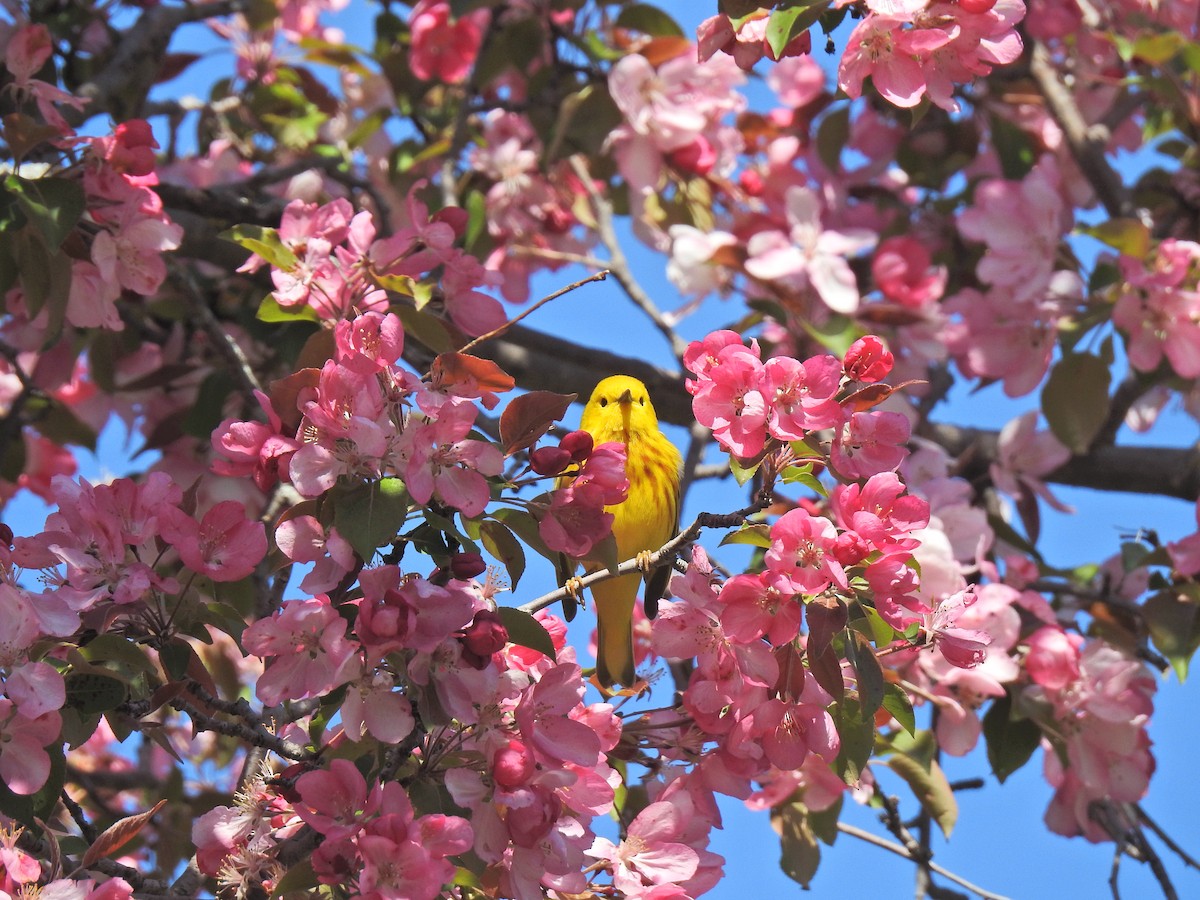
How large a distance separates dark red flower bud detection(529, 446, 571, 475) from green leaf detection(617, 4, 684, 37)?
95.8 inches

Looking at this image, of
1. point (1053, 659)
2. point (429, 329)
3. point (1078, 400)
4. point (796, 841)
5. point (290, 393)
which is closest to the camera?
Answer: point (290, 393)

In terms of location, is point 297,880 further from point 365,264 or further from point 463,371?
point 365,264

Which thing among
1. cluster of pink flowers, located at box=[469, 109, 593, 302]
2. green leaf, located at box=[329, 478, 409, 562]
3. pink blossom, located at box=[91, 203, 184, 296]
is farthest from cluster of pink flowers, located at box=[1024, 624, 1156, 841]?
pink blossom, located at box=[91, 203, 184, 296]

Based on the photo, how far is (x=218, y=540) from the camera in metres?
1.74

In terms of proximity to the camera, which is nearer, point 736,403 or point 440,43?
point 736,403

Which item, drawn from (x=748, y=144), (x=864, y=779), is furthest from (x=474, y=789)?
(x=748, y=144)

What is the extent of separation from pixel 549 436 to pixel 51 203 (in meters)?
0.91

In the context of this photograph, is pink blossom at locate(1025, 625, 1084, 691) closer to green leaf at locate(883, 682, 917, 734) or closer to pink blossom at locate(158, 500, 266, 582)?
green leaf at locate(883, 682, 917, 734)

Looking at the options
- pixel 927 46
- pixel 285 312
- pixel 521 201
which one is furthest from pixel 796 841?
pixel 521 201

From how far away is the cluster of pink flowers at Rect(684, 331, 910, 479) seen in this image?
5.44 ft

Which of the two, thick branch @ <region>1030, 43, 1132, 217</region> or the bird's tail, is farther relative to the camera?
thick branch @ <region>1030, 43, 1132, 217</region>

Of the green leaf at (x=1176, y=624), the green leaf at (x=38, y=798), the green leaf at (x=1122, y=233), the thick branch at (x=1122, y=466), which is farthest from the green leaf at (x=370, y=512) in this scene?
the thick branch at (x=1122, y=466)

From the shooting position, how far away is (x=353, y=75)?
4.25 m

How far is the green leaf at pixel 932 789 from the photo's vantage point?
2.55 m
